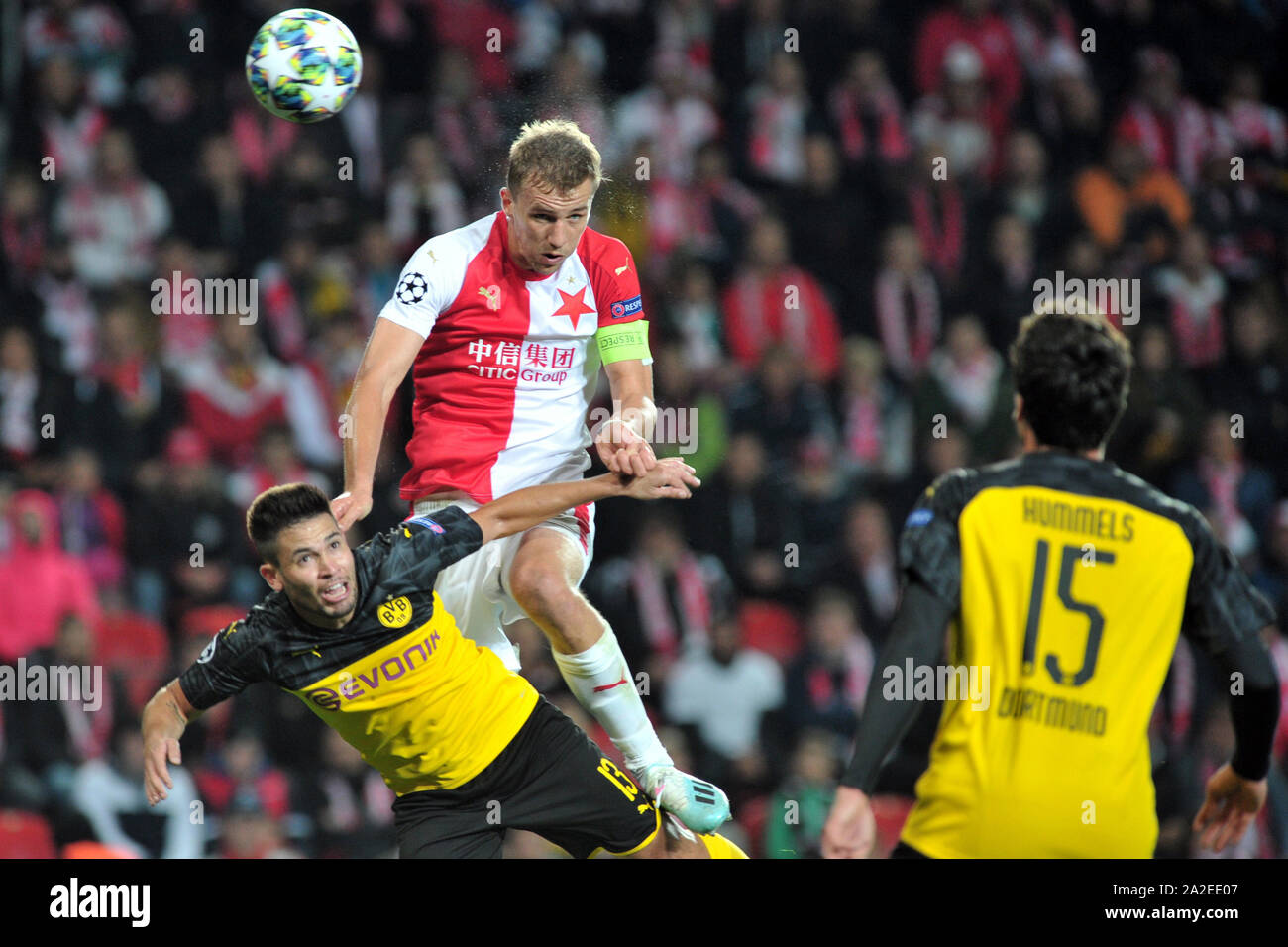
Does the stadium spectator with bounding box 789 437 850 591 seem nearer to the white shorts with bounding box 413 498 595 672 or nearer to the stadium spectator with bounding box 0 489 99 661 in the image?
the white shorts with bounding box 413 498 595 672

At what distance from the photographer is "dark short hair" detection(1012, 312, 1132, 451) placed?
3238 millimetres

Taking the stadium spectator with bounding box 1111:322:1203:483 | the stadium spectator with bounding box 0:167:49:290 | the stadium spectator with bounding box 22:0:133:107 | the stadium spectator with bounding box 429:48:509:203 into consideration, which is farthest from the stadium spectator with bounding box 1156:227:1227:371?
the stadium spectator with bounding box 0:167:49:290

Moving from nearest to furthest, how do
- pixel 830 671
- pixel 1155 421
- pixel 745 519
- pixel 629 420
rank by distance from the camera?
pixel 629 420, pixel 830 671, pixel 745 519, pixel 1155 421

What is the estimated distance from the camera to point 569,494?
4.53 m

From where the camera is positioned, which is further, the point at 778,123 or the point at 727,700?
the point at 778,123

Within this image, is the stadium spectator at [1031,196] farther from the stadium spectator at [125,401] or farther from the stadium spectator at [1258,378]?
the stadium spectator at [125,401]

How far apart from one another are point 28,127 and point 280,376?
103 inches

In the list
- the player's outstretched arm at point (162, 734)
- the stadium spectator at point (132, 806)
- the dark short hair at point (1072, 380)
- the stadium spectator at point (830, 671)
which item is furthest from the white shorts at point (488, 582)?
the stadium spectator at point (132, 806)

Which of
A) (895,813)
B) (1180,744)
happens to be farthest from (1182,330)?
(895,813)

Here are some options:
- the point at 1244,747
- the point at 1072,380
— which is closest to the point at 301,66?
the point at 1072,380

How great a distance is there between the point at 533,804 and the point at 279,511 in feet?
4.03

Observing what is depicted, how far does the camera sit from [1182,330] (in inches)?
341

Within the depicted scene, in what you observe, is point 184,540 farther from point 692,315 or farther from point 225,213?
point 692,315
